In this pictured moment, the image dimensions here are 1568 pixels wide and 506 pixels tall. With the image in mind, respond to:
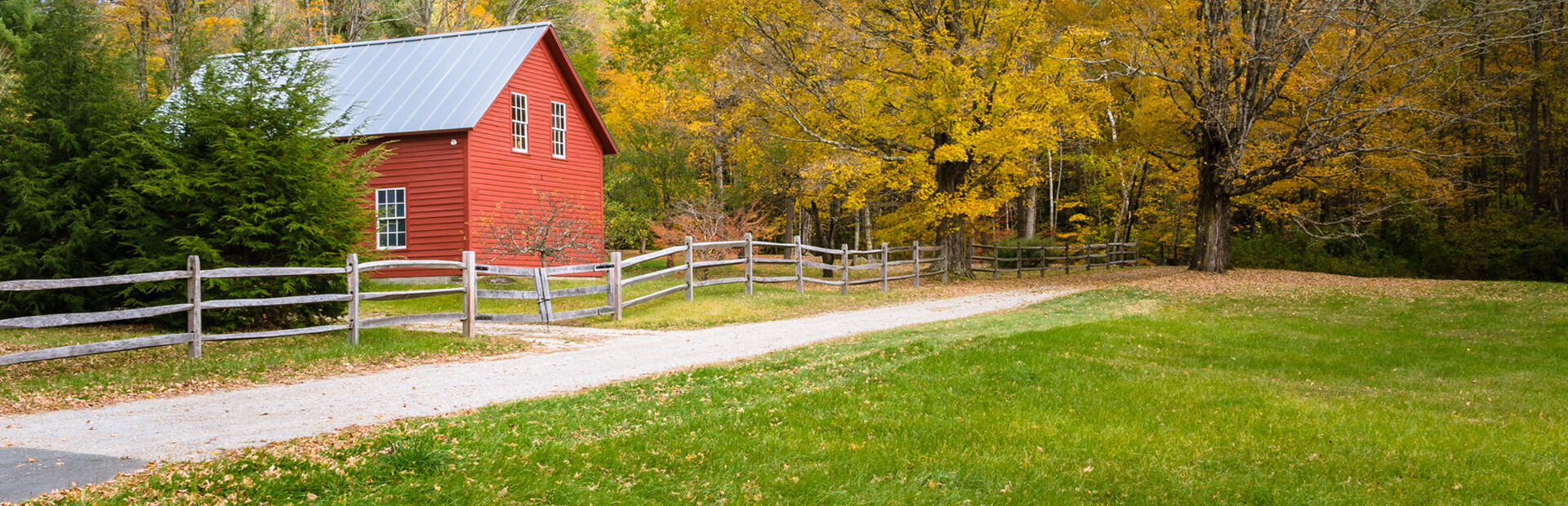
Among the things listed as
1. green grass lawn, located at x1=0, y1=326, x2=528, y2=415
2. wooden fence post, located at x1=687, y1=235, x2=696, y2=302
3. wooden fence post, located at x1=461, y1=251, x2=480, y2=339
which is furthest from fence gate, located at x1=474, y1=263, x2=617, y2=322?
wooden fence post, located at x1=687, y1=235, x2=696, y2=302

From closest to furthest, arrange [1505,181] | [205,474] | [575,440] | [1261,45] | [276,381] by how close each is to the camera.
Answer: [205,474]
[575,440]
[276,381]
[1261,45]
[1505,181]

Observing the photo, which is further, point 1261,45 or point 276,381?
point 1261,45

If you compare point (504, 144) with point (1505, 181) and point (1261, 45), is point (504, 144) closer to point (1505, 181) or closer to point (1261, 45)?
point (1261, 45)

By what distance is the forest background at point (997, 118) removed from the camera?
1352 centimetres

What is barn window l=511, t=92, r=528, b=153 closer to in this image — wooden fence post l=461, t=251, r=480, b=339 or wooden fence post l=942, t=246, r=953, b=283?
wooden fence post l=942, t=246, r=953, b=283

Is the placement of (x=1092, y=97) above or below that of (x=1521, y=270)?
above

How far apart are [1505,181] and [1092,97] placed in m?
21.0

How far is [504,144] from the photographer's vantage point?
2453 centimetres

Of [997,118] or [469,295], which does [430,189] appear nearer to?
[469,295]

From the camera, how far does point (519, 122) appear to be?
25188mm

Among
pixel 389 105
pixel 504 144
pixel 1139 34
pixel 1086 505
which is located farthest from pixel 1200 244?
pixel 1086 505

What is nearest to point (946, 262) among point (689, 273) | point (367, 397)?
point (689, 273)

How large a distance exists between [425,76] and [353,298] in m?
15.1

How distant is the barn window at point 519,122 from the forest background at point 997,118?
4.41m
